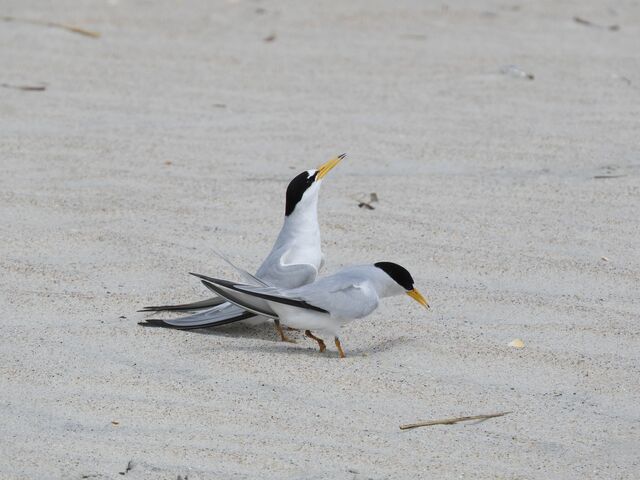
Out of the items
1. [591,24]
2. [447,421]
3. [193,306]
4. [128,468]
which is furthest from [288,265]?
[591,24]

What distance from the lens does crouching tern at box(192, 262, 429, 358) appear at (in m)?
3.56

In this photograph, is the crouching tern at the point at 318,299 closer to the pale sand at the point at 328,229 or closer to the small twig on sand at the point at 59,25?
the pale sand at the point at 328,229

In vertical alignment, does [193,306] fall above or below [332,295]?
below

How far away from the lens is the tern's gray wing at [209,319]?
3.73 metres

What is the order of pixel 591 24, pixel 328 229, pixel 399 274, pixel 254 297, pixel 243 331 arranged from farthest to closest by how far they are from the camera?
pixel 591 24 < pixel 328 229 < pixel 243 331 < pixel 399 274 < pixel 254 297

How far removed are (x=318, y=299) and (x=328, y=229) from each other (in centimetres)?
119

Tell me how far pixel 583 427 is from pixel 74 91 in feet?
13.3

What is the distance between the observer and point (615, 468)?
116 inches

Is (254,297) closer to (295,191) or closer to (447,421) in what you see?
(295,191)

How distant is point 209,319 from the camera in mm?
3768

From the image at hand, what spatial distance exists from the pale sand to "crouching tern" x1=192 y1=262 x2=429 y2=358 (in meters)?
0.12

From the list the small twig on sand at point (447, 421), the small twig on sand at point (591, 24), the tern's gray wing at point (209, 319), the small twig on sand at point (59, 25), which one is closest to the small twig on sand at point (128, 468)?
the small twig on sand at point (447, 421)

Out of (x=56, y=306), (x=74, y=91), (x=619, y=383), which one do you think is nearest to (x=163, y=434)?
(x=56, y=306)

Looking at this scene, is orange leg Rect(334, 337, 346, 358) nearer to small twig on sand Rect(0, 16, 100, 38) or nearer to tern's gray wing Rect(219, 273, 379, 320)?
tern's gray wing Rect(219, 273, 379, 320)
